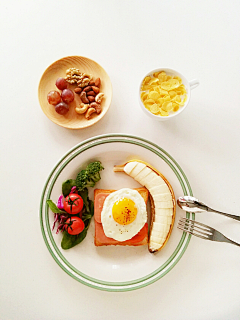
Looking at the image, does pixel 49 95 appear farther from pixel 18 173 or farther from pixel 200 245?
pixel 200 245

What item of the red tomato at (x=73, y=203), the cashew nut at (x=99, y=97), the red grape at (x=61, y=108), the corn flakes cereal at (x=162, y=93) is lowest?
the red tomato at (x=73, y=203)

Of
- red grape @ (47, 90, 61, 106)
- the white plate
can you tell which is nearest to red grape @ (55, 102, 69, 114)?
red grape @ (47, 90, 61, 106)

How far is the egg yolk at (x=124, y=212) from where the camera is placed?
78.2 inches

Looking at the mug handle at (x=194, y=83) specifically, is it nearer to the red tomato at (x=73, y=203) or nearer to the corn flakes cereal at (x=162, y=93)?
the corn flakes cereal at (x=162, y=93)

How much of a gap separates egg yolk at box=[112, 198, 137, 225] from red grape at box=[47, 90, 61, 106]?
0.91m

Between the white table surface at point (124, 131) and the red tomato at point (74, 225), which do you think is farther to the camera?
the white table surface at point (124, 131)

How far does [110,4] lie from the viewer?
2211 millimetres

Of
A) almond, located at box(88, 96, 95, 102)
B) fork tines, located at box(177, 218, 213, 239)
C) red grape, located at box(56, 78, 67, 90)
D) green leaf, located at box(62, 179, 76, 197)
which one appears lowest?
green leaf, located at box(62, 179, 76, 197)

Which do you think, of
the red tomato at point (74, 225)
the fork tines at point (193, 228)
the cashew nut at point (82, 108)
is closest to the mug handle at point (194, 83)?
the cashew nut at point (82, 108)

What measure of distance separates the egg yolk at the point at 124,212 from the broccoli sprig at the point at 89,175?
0.27 metres

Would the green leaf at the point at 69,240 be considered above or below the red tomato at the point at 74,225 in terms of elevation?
below

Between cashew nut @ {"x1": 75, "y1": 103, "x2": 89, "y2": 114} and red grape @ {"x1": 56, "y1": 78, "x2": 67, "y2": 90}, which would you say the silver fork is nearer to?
cashew nut @ {"x1": 75, "y1": 103, "x2": 89, "y2": 114}

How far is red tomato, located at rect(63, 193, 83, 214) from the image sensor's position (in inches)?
79.0

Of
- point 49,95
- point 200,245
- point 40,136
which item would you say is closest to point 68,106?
point 49,95
